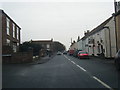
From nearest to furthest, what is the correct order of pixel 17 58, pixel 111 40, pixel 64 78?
pixel 64 78 < pixel 17 58 < pixel 111 40

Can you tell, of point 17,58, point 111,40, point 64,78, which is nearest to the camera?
Answer: point 64,78

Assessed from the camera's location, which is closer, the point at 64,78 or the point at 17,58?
the point at 64,78

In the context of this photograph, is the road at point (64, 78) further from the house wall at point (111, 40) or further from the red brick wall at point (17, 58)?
the house wall at point (111, 40)

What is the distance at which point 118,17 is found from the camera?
26.9 m

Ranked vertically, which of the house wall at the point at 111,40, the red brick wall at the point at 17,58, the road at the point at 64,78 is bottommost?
the road at the point at 64,78

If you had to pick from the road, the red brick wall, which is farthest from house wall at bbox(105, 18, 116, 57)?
the road

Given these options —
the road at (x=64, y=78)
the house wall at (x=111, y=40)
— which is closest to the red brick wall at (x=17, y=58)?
the road at (x=64, y=78)

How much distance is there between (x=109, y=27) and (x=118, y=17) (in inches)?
283

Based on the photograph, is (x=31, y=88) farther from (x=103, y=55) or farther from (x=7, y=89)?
(x=103, y=55)

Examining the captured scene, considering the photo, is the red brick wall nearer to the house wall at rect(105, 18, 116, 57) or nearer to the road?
the road

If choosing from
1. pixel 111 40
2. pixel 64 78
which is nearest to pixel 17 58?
pixel 64 78

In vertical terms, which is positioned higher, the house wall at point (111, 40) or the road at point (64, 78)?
the house wall at point (111, 40)

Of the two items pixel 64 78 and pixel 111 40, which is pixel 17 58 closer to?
pixel 64 78

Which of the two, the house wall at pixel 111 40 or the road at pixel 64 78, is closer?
the road at pixel 64 78
